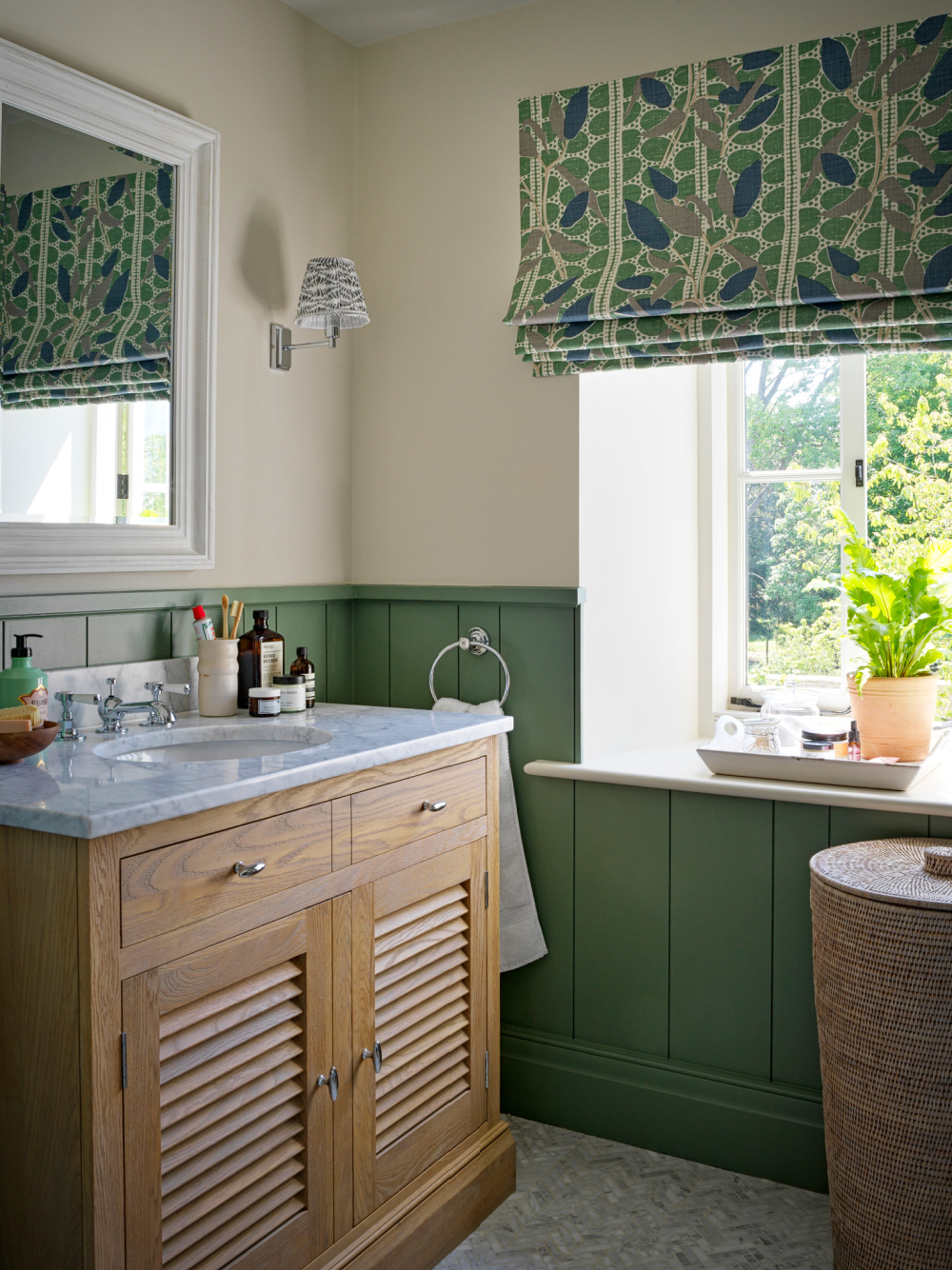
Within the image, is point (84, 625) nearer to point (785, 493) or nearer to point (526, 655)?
point (526, 655)

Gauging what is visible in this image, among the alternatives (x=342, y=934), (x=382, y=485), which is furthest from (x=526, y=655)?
(x=342, y=934)

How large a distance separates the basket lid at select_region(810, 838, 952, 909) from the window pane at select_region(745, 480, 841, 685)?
70 centimetres

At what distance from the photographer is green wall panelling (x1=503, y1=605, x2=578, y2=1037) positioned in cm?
242

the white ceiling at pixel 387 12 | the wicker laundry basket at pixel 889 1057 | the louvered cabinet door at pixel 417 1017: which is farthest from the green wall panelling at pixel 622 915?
the white ceiling at pixel 387 12

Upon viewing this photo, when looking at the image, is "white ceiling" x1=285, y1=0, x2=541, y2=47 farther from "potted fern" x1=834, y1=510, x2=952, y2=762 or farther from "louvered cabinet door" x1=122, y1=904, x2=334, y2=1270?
"louvered cabinet door" x1=122, y1=904, x2=334, y2=1270

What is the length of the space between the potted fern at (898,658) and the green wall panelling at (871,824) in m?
0.16

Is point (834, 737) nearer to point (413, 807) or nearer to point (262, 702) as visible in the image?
point (413, 807)

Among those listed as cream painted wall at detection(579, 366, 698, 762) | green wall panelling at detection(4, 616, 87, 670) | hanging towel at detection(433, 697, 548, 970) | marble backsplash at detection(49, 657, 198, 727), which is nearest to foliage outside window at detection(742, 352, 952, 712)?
cream painted wall at detection(579, 366, 698, 762)

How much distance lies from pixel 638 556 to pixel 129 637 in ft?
3.78

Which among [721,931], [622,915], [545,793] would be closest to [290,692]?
[545,793]

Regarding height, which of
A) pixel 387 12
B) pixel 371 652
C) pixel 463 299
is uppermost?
pixel 387 12

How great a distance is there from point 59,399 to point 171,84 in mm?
713

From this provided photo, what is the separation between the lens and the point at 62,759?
163cm

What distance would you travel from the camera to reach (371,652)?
2.71 meters
